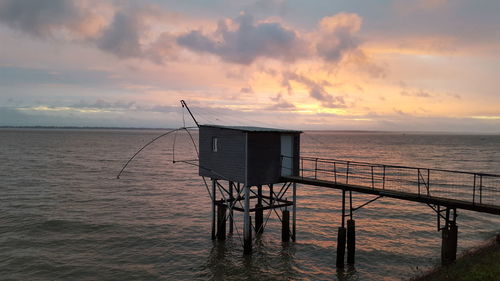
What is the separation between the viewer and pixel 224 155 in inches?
910

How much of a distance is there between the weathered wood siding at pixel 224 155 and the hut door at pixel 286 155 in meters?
3.05

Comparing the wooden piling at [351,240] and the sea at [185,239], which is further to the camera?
the wooden piling at [351,240]

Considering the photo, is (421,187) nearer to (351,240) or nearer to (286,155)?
(351,240)

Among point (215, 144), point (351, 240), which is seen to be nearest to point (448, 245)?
point (351, 240)

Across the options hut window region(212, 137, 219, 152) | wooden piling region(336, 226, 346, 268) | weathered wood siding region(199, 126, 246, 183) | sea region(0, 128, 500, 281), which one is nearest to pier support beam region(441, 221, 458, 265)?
sea region(0, 128, 500, 281)

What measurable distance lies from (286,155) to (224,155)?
13.0ft

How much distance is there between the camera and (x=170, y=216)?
105 ft

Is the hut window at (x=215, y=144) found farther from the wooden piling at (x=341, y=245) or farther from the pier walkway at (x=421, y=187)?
the wooden piling at (x=341, y=245)

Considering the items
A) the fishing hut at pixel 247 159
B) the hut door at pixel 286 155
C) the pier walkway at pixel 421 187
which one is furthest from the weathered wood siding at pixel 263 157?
the pier walkway at pixel 421 187

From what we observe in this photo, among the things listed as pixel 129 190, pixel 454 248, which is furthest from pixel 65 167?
pixel 454 248

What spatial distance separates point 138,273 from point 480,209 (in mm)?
17041

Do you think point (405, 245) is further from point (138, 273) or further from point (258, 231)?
point (138, 273)

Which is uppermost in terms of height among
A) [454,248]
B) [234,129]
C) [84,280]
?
[234,129]

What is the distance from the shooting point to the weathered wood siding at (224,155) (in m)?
21.9
